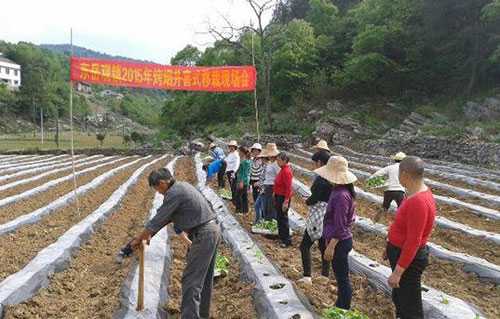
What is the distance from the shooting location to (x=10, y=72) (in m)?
80.7

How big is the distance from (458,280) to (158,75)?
24.6ft

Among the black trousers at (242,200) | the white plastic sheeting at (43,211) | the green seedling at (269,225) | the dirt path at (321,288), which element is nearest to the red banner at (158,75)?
the white plastic sheeting at (43,211)

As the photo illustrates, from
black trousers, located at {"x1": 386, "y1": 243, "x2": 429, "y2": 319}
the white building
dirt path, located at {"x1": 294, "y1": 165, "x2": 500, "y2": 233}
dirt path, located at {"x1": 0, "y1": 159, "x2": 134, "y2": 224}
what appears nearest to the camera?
black trousers, located at {"x1": 386, "y1": 243, "x2": 429, "y2": 319}

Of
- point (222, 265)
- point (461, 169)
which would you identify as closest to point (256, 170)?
point (222, 265)

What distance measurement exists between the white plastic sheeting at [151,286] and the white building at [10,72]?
82.0 m

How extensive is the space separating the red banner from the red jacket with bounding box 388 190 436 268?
7.06m

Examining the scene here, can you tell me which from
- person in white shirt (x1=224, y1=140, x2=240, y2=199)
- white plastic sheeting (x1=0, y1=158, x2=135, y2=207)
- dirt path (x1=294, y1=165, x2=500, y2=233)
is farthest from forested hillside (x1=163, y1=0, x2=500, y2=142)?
person in white shirt (x1=224, y1=140, x2=240, y2=199)

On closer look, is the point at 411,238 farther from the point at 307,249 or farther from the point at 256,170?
the point at 256,170

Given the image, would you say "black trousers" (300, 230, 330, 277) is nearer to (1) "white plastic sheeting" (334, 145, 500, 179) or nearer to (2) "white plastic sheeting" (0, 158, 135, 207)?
(2) "white plastic sheeting" (0, 158, 135, 207)

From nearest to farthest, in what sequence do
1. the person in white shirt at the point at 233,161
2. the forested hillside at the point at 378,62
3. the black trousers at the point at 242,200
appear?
the black trousers at the point at 242,200 → the person in white shirt at the point at 233,161 → the forested hillside at the point at 378,62

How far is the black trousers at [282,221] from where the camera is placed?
614cm

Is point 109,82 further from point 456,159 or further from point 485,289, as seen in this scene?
point 456,159

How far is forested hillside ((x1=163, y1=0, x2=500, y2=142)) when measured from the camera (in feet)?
71.9

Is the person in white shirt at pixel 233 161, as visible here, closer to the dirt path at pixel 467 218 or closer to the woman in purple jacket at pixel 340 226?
the dirt path at pixel 467 218
